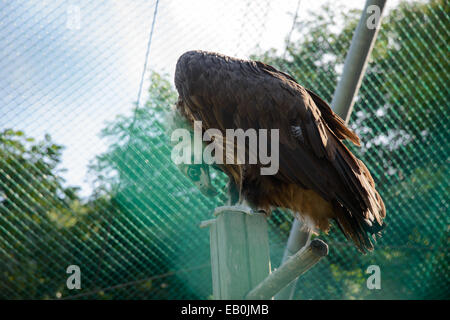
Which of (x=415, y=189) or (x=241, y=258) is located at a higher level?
(x=415, y=189)

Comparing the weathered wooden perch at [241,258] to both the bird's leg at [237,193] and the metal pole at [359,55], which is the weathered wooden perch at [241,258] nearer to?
the bird's leg at [237,193]

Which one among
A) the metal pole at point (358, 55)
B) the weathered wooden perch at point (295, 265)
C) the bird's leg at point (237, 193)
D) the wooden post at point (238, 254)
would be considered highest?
the metal pole at point (358, 55)

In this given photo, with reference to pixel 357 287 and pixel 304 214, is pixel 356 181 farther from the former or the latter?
pixel 357 287

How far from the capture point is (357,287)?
11.5ft

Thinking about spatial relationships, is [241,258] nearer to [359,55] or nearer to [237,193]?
[237,193]

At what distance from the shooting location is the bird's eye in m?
2.17

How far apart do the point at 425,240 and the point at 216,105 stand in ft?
7.24

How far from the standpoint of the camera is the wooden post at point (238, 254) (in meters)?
1.52

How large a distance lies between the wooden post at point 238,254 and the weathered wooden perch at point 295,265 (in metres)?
0.12

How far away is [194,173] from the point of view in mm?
2174

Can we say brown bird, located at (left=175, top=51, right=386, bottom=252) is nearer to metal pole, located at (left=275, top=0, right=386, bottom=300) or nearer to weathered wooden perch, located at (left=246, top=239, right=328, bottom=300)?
metal pole, located at (left=275, top=0, right=386, bottom=300)

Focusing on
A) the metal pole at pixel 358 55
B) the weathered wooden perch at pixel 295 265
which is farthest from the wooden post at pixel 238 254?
the metal pole at pixel 358 55
